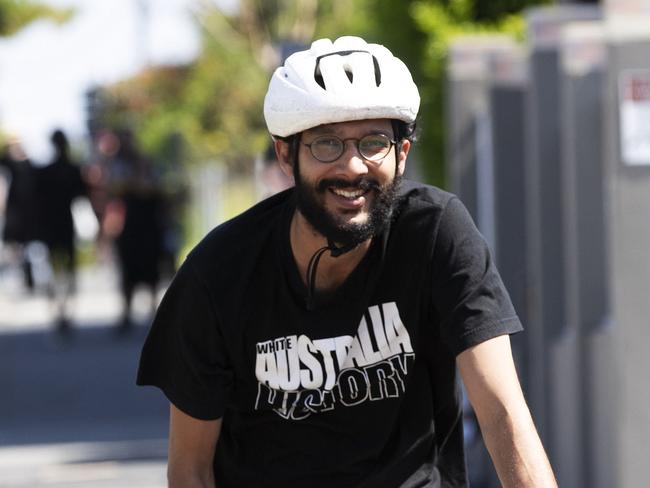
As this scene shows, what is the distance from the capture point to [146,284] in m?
17.6

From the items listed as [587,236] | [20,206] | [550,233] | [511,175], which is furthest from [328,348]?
[20,206]

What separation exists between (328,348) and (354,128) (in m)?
0.47

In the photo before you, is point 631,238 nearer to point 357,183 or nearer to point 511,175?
point 357,183

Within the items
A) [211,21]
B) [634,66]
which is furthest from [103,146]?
[211,21]

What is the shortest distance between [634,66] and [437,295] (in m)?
2.57

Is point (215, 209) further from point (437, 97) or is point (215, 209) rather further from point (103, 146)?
point (437, 97)

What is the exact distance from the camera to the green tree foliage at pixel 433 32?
1342 centimetres

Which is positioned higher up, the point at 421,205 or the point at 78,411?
the point at 421,205

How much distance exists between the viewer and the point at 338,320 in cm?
382

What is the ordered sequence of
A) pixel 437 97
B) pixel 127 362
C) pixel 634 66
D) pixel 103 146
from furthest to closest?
pixel 103 146, pixel 127 362, pixel 437 97, pixel 634 66

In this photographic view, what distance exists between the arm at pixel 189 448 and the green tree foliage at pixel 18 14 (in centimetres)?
2580

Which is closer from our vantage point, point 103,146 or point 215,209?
point 103,146

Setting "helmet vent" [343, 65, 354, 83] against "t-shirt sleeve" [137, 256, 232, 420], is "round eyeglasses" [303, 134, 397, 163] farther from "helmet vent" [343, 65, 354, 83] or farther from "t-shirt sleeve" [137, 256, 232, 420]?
"t-shirt sleeve" [137, 256, 232, 420]

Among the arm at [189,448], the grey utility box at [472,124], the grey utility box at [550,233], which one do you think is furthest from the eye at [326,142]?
the grey utility box at [472,124]
